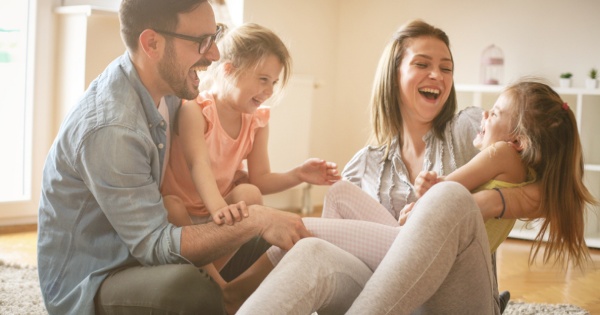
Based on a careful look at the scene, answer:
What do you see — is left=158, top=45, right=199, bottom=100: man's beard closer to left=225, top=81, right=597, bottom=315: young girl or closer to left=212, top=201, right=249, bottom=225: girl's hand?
left=212, top=201, right=249, bottom=225: girl's hand

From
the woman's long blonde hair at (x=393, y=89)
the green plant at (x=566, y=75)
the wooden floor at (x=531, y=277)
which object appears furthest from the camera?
the green plant at (x=566, y=75)

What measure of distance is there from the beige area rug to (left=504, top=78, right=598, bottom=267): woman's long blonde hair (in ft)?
2.89

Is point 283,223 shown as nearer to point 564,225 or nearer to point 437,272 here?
point 437,272

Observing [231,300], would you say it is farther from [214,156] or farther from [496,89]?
[496,89]

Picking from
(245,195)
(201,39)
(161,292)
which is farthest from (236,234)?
(201,39)

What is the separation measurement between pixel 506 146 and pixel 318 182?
1.74 feet

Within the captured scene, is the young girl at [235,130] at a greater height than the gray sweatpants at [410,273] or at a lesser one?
greater

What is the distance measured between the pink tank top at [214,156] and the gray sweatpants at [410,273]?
0.58 m

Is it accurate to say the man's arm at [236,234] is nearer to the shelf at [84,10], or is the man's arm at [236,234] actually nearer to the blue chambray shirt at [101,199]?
the blue chambray shirt at [101,199]

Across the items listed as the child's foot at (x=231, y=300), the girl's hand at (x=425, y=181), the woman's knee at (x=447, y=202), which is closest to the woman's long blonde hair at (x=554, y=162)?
the girl's hand at (x=425, y=181)

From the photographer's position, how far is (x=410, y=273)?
159 centimetres

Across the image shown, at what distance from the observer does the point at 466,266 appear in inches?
67.2

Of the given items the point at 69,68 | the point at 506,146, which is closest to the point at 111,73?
the point at 506,146

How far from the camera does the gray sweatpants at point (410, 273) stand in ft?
5.05
